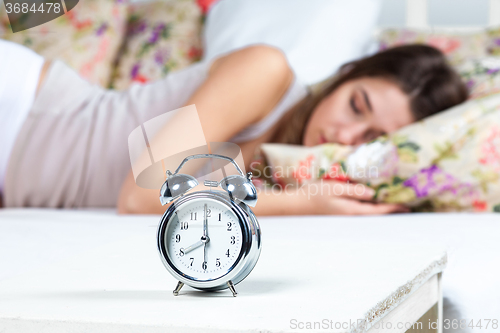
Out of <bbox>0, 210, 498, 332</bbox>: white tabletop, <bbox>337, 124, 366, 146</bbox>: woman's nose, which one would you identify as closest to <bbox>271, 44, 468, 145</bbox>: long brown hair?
<bbox>337, 124, 366, 146</bbox>: woman's nose

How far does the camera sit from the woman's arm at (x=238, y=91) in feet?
4.31

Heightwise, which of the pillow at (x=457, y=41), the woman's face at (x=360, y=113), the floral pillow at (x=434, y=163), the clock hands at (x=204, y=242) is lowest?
the floral pillow at (x=434, y=163)

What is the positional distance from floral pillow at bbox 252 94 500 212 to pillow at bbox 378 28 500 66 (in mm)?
450

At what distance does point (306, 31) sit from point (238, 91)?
1.83ft

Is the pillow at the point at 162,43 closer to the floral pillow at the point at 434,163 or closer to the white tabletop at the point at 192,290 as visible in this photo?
the floral pillow at the point at 434,163

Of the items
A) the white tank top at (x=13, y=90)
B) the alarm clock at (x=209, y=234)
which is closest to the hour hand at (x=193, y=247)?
the alarm clock at (x=209, y=234)

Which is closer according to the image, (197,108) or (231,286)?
(231,286)

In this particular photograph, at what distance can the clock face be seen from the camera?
470 millimetres

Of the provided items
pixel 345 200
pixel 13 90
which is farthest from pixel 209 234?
pixel 13 90

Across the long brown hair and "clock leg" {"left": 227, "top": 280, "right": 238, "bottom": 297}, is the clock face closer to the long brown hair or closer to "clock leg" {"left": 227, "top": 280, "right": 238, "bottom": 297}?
"clock leg" {"left": 227, "top": 280, "right": 238, "bottom": 297}

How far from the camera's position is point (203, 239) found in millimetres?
475

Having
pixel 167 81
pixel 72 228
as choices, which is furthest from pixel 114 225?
pixel 167 81

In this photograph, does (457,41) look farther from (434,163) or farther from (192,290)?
(192,290)

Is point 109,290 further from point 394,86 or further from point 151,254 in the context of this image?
point 394,86
